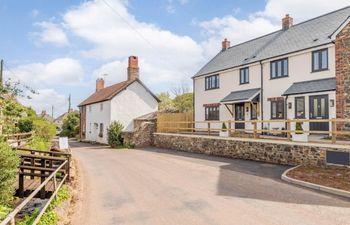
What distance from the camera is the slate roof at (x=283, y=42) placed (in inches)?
807

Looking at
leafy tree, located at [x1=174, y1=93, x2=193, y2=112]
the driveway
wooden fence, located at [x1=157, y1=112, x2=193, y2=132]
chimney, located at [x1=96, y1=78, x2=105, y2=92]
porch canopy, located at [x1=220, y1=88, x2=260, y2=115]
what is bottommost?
the driveway

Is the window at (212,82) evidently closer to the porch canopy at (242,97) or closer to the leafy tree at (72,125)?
the porch canopy at (242,97)

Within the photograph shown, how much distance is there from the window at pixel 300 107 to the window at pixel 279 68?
249 cm

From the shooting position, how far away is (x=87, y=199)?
368 inches

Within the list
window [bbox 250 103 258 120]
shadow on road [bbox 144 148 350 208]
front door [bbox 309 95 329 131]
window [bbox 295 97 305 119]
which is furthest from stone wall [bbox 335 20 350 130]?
window [bbox 250 103 258 120]

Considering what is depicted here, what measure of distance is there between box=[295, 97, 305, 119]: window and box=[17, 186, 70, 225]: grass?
16.0 meters

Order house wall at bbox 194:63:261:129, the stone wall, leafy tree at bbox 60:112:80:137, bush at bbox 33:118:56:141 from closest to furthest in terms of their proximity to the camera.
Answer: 1. the stone wall
2. house wall at bbox 194:63:261:129
3. bush at bbox 33:118:56:141
4. leafy tree at bbox 60:112:80:137

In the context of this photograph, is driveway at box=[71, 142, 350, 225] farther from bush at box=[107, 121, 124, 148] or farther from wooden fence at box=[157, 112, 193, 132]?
bush at box=[107, 121, 124, 148]

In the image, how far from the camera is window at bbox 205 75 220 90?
2811cm

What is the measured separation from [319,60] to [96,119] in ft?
90.8

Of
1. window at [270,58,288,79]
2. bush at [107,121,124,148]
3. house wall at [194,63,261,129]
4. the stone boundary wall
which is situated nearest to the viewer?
the stone boundary wall

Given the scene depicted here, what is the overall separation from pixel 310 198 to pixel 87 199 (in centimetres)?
698

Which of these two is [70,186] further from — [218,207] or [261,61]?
[261,61]

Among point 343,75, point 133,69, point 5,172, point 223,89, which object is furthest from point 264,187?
point 133,69
